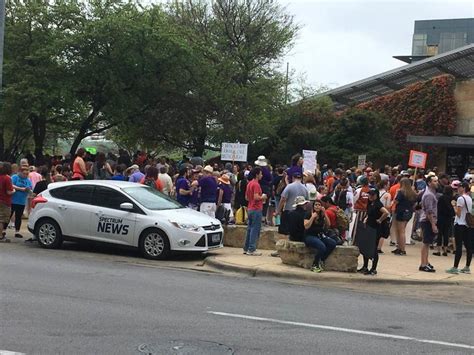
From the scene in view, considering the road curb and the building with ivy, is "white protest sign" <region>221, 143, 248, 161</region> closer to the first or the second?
the road curb

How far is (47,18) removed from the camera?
1053 inches

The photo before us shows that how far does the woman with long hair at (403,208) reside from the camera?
14.3 m

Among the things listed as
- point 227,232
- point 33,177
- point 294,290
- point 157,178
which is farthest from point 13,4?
point 294,290

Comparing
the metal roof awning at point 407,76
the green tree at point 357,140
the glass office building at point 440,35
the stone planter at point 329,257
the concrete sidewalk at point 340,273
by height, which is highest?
the glass office building at point 440,35

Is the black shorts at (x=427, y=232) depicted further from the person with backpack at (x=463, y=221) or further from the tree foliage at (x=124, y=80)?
the tree foliage at (x=124, y=80)

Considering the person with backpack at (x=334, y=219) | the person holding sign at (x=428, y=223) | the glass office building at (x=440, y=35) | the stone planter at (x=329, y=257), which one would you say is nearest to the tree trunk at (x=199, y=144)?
the person holding sign at (x=428, y=223)

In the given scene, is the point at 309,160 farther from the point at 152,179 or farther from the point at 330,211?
the point at 330,211

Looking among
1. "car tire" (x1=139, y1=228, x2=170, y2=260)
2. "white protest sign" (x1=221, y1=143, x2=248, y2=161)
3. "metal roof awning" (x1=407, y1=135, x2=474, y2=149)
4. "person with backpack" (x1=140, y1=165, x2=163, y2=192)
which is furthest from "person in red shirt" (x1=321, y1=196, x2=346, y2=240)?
"metal roof awning" (x1=407, y1=135, x2=474, y2=149)

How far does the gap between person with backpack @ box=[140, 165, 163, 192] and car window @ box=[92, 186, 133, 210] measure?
2.12m

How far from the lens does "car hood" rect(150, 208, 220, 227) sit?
1227 cm

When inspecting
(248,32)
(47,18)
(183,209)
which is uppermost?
(248,32)

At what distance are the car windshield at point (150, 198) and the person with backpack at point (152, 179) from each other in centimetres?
154

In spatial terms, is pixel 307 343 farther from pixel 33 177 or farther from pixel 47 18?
pixel 47 18

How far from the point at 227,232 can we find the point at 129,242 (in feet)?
9.15
